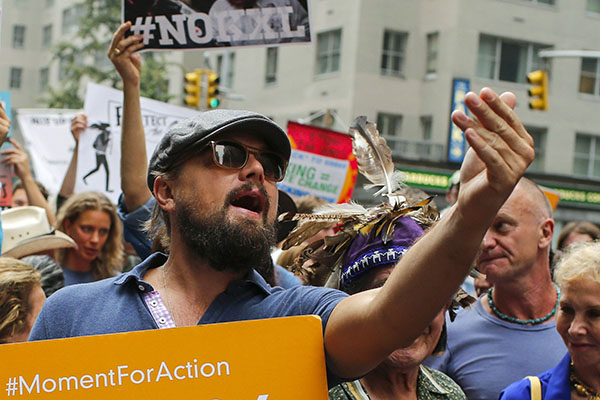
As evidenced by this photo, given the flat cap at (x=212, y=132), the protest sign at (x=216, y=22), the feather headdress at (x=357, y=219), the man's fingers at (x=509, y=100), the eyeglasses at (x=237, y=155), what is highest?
the protest sign at (x=216, y=22)

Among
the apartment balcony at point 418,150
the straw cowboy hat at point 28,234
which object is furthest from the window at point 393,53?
the straw cowboy hat at point 28,234

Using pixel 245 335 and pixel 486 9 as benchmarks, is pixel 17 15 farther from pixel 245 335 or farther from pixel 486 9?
pixel 245 335

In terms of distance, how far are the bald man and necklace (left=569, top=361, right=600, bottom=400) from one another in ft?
1.88

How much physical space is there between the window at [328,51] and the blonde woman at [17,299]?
86.8 feet

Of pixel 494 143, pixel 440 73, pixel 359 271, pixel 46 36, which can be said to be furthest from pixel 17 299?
pixel 46 36

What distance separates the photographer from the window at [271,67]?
32.1m

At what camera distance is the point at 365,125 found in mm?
3510

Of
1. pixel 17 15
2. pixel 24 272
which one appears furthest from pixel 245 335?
pixel 17 15

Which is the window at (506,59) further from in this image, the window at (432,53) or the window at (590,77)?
the window at (590,77)

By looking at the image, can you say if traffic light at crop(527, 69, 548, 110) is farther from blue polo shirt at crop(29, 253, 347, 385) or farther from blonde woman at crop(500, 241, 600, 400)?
blue polo shirt at crop(29, 253, 347, 385)

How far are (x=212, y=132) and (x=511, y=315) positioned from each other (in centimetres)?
215

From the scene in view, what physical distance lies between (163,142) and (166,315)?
536mm

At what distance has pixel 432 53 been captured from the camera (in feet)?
98.8

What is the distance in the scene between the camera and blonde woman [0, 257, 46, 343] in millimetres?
3594
